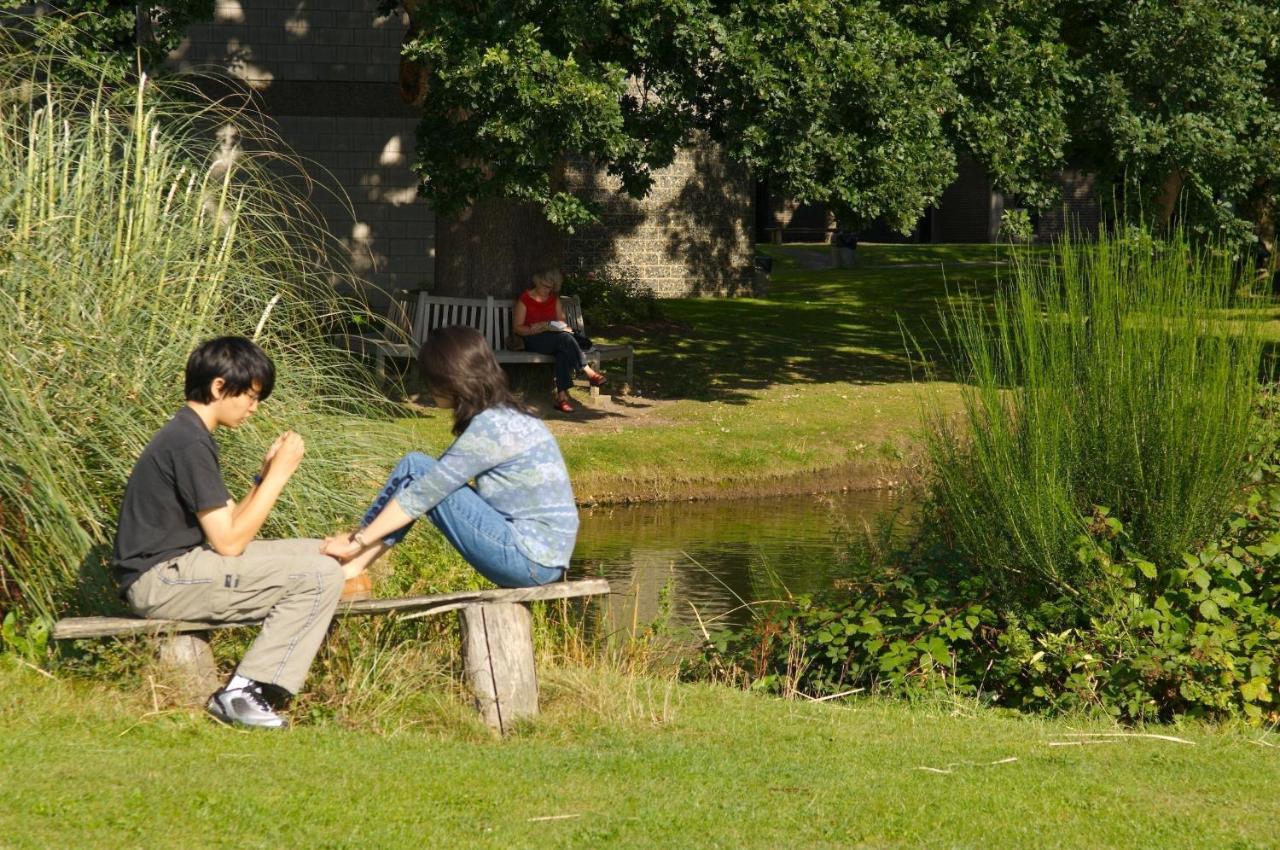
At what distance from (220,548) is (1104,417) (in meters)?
4.03

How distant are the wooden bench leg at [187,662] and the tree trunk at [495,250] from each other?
1124cm

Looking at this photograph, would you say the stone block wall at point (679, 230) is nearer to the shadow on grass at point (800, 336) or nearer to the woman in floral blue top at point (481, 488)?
the shadow on grass at point (800, 336)

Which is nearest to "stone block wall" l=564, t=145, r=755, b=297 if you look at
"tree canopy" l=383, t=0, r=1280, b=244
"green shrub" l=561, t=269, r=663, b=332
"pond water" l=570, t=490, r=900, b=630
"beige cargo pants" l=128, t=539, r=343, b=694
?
"green shrub" l=561, t=269, r=663, b=332

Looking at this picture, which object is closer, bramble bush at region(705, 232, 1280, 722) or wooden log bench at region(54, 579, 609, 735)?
wooden log bench at region(54, 579, 609, 735)

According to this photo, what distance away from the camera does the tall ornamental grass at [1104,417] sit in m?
7.16

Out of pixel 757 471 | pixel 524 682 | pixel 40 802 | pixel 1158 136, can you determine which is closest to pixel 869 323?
pixel 1158 136

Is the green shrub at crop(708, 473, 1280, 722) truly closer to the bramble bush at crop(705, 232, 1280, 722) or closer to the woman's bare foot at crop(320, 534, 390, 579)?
the bramble bush at crop(705, 232, 1280, 722)

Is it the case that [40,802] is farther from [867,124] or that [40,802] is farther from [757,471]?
[867,124]

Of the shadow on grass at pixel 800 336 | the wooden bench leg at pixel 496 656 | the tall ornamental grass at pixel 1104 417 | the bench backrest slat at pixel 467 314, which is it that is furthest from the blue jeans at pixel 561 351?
the wooden bench leg at pixel 496 656

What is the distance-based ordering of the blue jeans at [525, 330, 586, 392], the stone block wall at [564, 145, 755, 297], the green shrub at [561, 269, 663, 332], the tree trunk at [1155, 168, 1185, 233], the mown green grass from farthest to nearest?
the stone block wall at [564, 145, 755, 297] → the green shrub at [561, 269, 663, 332] → the tree trunk at [1155, 168, 1185, 233] → the blue jeans at [525, 330, 586, 392] → the mown green grass

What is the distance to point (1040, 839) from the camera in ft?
15.2

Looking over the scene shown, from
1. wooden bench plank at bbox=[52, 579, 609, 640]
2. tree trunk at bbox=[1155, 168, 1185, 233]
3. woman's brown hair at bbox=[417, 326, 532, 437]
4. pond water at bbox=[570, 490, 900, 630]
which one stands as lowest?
pond water at bbox=[570, 490, 900, 630]

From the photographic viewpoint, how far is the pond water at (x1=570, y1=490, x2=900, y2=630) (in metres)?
9.68

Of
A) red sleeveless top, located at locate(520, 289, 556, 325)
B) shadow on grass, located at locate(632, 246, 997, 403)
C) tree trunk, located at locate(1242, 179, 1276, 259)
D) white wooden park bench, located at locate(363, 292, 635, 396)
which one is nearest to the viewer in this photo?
red sleeveless top, located at locate(520, 289, 556, 325)
